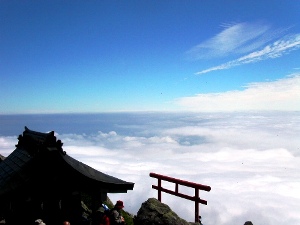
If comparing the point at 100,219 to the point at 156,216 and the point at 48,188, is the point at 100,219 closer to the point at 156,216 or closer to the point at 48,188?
the point at 48,188

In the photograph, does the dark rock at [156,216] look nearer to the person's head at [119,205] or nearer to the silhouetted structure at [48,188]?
the person's head at [119,205]

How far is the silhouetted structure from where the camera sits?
24.0 ft

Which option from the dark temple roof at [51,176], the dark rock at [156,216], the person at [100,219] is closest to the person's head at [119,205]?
the person at [100,219]

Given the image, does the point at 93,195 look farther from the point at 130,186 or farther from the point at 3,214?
the point at 3,214

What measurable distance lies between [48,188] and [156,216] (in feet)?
20.4

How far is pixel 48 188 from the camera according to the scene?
763cm

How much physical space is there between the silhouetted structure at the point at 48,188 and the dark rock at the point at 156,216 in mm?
4637

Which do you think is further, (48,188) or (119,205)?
(119,205)

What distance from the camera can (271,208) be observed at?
17700 centimetres

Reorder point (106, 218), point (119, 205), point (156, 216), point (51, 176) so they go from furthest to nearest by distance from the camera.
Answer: point (156, 216) < point (119, 205) < point (106, 218) < point (51, 176)

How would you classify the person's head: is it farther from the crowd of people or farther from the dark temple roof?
the dark temple roof

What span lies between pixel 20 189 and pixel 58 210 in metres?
1.37

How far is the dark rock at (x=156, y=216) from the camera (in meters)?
11.9

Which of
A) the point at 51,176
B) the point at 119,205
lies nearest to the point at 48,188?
the point at 51,176
